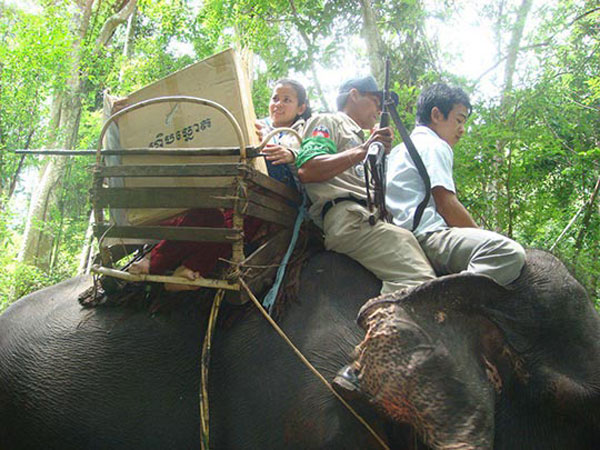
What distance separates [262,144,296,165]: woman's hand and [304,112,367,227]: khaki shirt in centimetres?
19

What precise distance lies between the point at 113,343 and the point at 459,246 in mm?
1637

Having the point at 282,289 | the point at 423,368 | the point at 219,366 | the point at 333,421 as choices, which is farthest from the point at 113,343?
the point at 423,368

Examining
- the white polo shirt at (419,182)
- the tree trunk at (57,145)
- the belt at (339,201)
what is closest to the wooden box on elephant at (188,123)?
the belt at (339,201)

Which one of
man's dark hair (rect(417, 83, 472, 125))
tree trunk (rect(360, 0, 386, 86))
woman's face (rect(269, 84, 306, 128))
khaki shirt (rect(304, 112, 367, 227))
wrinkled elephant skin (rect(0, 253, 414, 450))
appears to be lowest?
wrinkled elephant skin (rect(0, 253, 414, 450))

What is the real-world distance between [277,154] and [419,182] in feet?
2.28

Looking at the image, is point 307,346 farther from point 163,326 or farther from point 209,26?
point 209,26

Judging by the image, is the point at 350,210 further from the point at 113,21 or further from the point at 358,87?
the point at 113,21

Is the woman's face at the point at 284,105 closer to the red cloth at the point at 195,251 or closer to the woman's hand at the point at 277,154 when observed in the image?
the woman's hand at the point at 277,154

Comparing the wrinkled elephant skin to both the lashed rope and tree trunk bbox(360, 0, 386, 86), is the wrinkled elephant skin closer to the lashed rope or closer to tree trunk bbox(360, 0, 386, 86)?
the lashed rope

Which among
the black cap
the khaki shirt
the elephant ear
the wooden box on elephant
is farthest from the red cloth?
the black cap

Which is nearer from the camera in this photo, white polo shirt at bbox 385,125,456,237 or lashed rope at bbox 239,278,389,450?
lashed rope at bbox 239,278,389,450

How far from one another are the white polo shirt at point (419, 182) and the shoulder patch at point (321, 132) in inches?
14.8

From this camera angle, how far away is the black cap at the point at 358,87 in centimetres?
283

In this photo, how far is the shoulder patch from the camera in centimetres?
240
